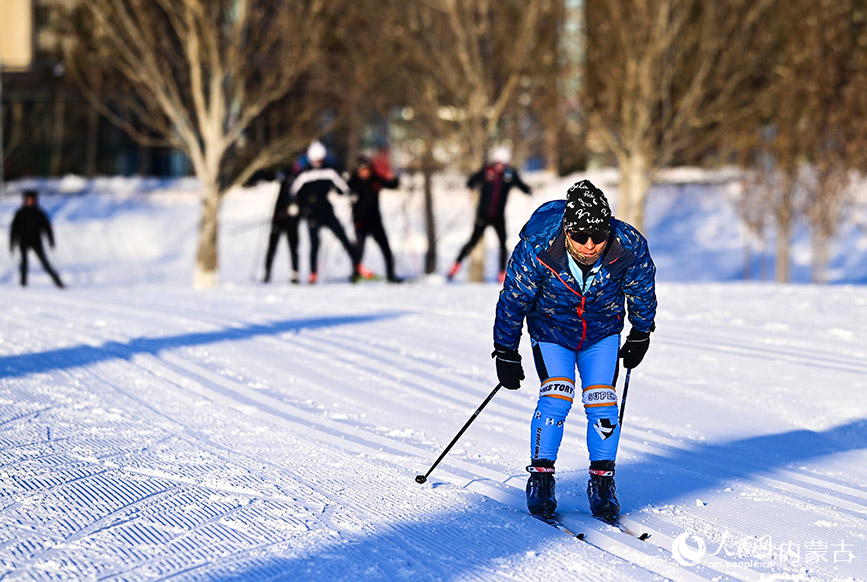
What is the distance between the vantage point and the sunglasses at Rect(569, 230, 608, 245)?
438cm

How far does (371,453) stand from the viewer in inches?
235

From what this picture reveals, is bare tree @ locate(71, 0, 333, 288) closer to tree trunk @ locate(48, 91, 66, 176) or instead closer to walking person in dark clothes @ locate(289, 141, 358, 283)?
walking person in dark clothes @ locate(289, 141, 358, 283)

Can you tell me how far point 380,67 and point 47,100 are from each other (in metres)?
19.1

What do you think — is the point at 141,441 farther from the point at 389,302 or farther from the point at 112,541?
the point at 389,302

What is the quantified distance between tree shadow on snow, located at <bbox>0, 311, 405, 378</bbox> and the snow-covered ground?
39 mm

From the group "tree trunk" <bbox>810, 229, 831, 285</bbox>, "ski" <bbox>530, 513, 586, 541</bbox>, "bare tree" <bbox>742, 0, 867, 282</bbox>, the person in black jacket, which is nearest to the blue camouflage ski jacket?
"ski" <bbox>530, 513, 586, 541</bbox>

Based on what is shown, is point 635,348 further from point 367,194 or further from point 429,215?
point 429,215

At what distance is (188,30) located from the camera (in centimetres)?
1944

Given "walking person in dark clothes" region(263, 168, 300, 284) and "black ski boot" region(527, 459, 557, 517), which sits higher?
"walking person in dark clothes" region(263, 168, 300, 284)

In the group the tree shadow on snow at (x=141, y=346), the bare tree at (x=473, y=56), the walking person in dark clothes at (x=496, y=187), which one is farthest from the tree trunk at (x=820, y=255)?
the tree shadow on snow at (x=141, y=346)

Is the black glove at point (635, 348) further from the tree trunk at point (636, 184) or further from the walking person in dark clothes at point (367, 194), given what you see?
the tree trunk at point (636, 184)

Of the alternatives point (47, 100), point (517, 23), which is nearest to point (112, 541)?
point (517, 23)

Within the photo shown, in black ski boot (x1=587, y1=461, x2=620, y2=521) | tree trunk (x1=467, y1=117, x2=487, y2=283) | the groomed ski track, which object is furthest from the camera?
tree trunk (x1=467, y1=117, x2=487, y2=283)

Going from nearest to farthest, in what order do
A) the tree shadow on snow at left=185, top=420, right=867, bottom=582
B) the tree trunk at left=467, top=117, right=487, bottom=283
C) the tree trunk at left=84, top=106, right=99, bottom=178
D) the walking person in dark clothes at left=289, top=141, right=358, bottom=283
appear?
the tree shadow on snow at left=185, top=420, right=867, bottom=582 < the walking person in dark clothes at left=289, top=141, right=358, bottom=283 < the tree trunk at left=467, top=117, right=487, bottom=283 < the tree trunk at left=84, top=106, right=99, bottom=178
